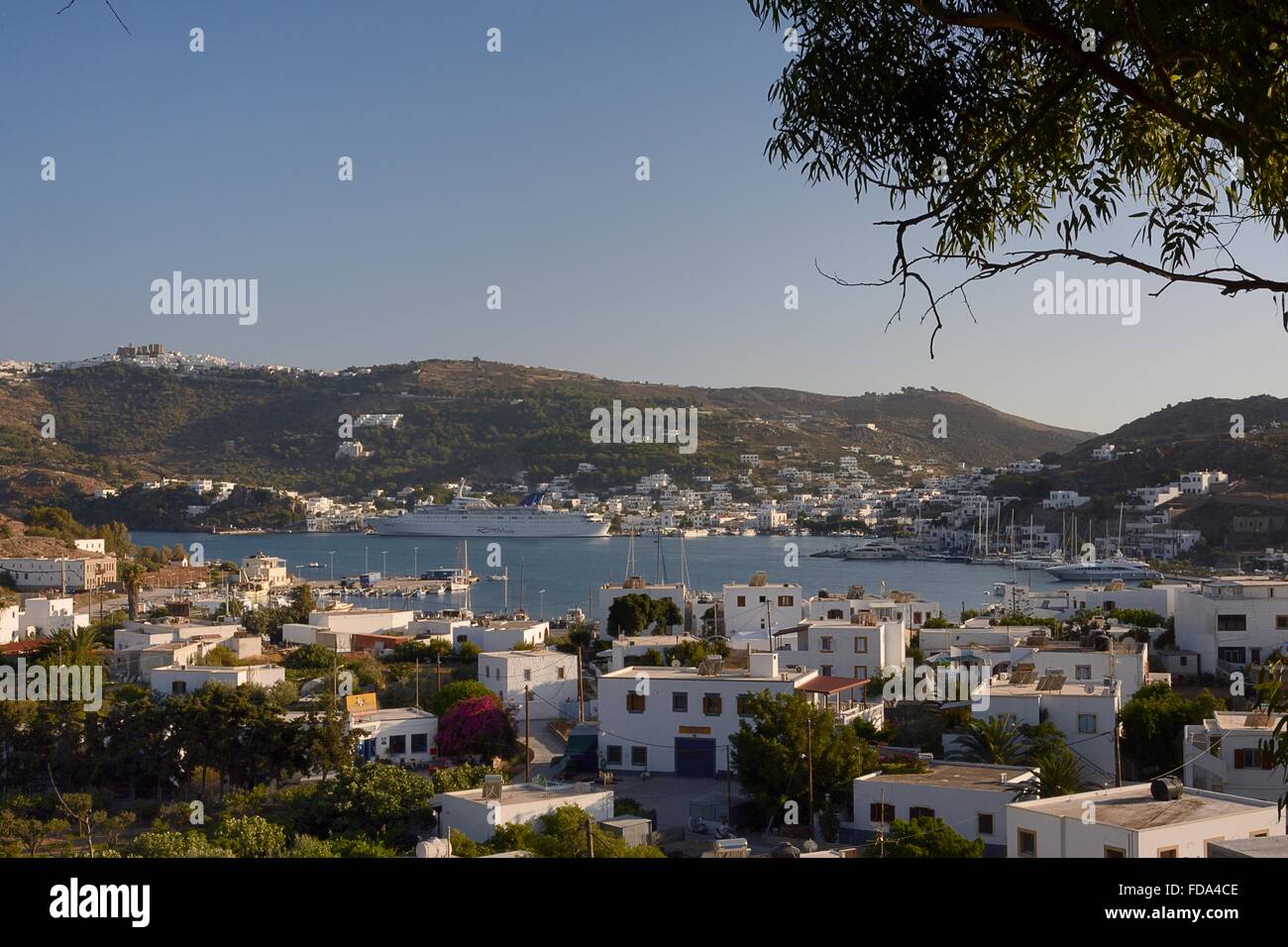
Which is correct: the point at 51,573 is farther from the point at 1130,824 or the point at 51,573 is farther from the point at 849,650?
the point at 1130,824

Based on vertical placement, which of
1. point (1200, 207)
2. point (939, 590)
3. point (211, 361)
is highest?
point (211, 361)

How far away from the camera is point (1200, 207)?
7.79ft

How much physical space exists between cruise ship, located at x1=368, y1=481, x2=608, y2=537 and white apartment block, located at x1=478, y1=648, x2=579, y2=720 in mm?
55258

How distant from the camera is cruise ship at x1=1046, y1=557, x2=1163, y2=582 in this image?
45.5 m

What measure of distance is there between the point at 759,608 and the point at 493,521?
2022 inches

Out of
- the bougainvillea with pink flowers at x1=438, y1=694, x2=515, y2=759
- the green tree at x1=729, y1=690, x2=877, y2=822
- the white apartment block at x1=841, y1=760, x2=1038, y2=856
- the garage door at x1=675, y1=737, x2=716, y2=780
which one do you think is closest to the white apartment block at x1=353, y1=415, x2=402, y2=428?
the bougainvillea with pink flowers at x1=438, y1=694, x2=515, y2=759

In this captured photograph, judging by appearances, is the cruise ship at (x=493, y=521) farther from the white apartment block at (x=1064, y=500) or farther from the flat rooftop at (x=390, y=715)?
the flat rooftop at (x=390, y=715)

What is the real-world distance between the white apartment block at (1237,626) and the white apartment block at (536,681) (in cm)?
843

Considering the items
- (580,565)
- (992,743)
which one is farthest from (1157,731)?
(580,565)

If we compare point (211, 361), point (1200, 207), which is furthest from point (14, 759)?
point (211, 361)

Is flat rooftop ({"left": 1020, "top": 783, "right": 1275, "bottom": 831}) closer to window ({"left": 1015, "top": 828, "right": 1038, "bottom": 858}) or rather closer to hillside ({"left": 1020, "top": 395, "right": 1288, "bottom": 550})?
window ({"left": 1015, "top": 828, "right": 1038, "bottom": 858})

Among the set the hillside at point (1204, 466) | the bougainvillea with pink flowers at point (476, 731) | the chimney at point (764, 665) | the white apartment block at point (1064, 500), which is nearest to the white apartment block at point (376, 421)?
the hillside at point (1204, 466)
